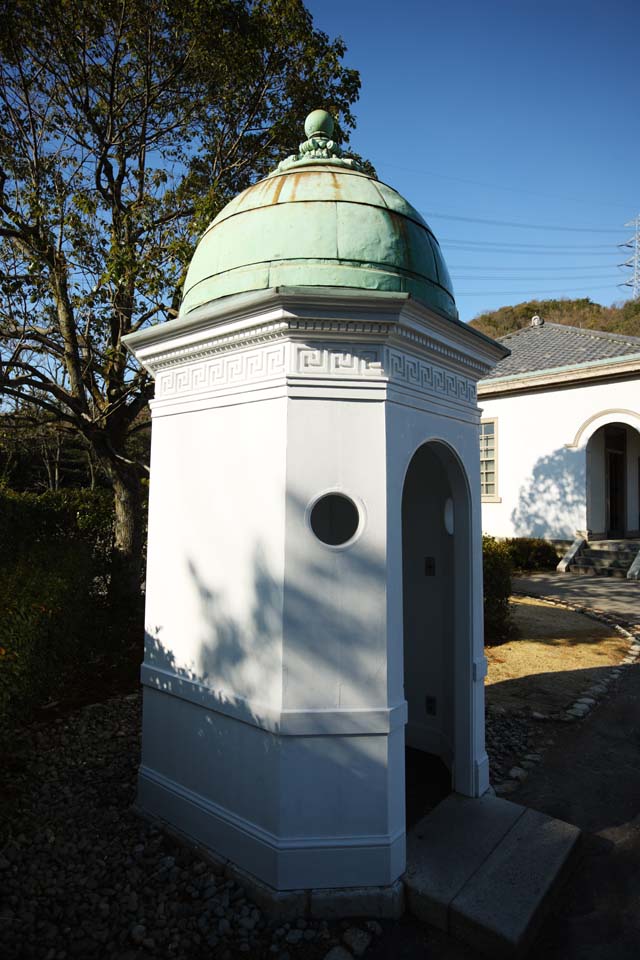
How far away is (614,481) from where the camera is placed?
18.3 metres

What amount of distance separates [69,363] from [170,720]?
19.1 feet

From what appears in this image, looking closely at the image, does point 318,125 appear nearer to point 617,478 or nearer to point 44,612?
point 44,612

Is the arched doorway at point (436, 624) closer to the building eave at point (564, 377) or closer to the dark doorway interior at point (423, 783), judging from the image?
the dark doorway interior at point (423, 783)

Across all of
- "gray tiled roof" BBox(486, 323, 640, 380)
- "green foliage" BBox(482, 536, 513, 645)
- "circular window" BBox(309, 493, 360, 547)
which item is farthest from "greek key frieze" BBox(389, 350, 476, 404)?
"gray tiled roof" BBox(486, 323, 640, 380)

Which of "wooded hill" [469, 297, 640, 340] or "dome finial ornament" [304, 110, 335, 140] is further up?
"wooded hill" [469, 297, 640, 340]

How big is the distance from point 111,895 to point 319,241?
4.12 metres

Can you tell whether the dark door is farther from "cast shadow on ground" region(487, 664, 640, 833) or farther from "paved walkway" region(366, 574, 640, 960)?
"cast shadow on ground" region(487, 664, 640, 833)

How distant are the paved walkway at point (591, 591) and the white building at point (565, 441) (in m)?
2.18

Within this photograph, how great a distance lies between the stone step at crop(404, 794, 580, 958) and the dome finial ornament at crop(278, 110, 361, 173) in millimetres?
4642

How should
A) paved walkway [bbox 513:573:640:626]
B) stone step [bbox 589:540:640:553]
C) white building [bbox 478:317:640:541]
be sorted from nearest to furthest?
1. paved walkway [bbox 513:573:640:626]
2. stone step [bbox 589:540:640:553]
3. white building [bbox 478:317:640:541]

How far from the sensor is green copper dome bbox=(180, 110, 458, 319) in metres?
3.58

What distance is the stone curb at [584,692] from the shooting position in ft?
16.3

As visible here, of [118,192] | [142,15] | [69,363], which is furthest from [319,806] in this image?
[142,15]

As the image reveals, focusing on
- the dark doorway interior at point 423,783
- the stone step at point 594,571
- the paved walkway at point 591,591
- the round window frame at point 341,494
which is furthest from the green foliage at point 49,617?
the stone step at point 594,571
